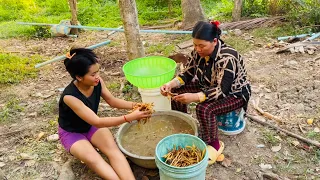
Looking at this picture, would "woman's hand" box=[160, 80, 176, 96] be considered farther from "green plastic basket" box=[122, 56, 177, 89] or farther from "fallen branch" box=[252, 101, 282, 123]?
"fallen branch" box=[252, 101, 282, 123]

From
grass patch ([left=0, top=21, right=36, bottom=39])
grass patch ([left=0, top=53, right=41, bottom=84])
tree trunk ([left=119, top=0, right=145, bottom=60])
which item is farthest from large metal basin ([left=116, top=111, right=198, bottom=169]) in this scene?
grass patch ([left=0, top=21, right=36, bottom=39])

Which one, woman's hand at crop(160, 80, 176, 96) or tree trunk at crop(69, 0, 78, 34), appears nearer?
woman's hand at crop(160, 80, 176, 96)

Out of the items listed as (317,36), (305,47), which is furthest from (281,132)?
(317,36)

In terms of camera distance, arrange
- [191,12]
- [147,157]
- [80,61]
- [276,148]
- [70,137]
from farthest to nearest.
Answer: [191,12] → [276,148] → [70,137] → [147,157] → [80,61]

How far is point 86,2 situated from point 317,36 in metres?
6.25

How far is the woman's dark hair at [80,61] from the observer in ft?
7.58

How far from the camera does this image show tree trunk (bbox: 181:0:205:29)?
6047 millimetres

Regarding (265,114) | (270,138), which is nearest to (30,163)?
(270,138)

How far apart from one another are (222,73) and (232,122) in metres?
0.63

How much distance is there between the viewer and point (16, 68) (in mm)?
4863

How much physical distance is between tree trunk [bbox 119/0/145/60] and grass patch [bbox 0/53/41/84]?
1.85 m

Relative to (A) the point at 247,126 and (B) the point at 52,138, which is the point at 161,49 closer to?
(A) the point at 247,126

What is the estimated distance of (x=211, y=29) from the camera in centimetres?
248

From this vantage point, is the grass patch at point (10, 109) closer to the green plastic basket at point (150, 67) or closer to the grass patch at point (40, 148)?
the grass patch at point (40, 148)
